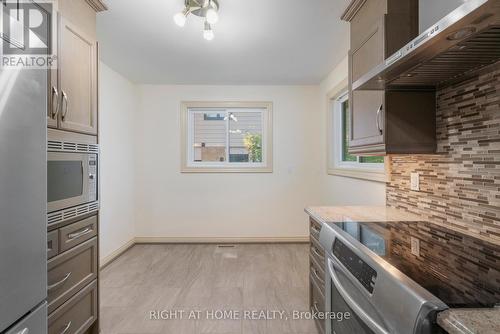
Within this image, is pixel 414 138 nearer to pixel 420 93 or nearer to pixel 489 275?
pixel 420 93

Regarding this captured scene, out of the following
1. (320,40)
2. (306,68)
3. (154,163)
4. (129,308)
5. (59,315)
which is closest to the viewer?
(59,315)

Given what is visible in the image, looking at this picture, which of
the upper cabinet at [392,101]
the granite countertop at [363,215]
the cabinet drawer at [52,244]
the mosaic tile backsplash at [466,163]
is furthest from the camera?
the granite countertop at [363,215]

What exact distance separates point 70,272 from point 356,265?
63.8 inches

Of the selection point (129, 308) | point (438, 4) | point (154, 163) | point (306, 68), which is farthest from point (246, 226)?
point (438, 4)

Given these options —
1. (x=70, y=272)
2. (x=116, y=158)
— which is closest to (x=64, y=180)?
(x=70, y=272)

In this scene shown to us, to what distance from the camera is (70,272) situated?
1653 millimetres

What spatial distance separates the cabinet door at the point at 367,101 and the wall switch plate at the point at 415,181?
38cm

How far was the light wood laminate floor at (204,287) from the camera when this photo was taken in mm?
2166

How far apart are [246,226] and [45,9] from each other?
3.56 meters

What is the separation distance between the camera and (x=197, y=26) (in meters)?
2.43

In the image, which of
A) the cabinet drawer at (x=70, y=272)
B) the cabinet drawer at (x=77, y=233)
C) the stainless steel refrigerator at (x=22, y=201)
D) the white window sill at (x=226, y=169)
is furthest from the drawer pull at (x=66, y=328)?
the white window sill at (x=226, y=169)

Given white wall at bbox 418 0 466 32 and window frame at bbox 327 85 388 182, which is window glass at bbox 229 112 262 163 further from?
white wall at bbox 418 0 466 32

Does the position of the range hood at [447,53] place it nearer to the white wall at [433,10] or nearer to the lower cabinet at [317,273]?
the white wall at [433,10]

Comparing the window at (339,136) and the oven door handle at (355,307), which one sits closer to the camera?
the oven door handle at (355,307)
